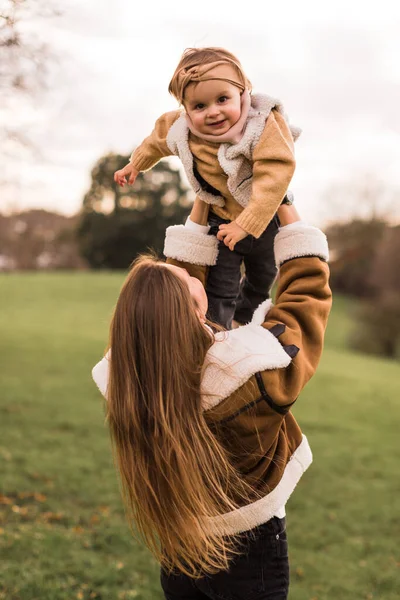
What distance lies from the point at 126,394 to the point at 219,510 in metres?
0.57

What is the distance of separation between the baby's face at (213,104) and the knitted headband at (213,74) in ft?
0.05

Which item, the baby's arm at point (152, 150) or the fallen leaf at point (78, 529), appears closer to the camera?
the baby's arm at point (152, 150)

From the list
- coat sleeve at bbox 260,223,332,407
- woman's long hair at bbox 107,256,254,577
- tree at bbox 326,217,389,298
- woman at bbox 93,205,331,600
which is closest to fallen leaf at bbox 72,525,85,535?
woman at bbox 93,205,331,600

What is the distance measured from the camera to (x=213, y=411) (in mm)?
2062

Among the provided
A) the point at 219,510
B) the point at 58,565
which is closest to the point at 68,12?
the point at 219,510

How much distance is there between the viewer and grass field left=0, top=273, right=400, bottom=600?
5.03 metres

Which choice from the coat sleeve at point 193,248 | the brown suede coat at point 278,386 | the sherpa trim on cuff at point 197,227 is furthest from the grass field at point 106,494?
the brown suede coat at point 278,386

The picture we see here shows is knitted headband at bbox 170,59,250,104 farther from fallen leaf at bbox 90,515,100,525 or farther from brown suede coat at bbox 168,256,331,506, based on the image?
fallen leaf at bbox 90,515,100,525

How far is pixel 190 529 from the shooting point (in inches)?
85.5

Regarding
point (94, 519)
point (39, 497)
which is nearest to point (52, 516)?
point (94, 519)

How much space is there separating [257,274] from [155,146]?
69 cm

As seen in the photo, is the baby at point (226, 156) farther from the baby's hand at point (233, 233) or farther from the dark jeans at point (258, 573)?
the dark jeans at point (258, 573)

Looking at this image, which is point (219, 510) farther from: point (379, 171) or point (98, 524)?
point (379, 171)

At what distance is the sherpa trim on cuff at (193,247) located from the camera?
2.51 meters
